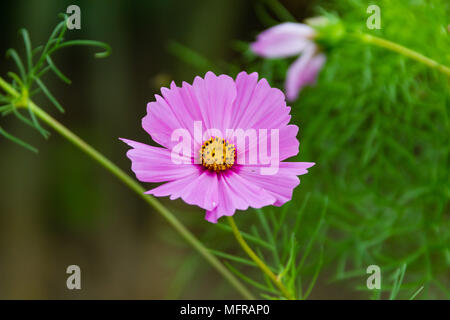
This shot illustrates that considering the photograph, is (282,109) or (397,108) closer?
(282,109)

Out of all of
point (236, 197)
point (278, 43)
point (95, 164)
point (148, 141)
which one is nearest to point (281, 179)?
point (236, 197)

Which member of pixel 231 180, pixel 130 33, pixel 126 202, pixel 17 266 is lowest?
pixel 231 180

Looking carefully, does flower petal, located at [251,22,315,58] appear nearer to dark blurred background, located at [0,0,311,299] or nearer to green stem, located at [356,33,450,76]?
green stem, located at [356,33,450,76]

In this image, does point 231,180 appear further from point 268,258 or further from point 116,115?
point 116,115

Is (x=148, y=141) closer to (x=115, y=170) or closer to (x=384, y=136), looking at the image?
(x=384, y=136)

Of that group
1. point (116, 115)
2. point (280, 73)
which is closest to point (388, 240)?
point (280, 73)

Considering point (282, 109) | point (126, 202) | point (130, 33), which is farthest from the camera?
point (126, 202)

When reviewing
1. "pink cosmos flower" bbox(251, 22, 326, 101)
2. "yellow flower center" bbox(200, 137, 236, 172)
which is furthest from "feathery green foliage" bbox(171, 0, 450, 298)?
"yellow flower center" bbox(200, 137, 236, 172)
